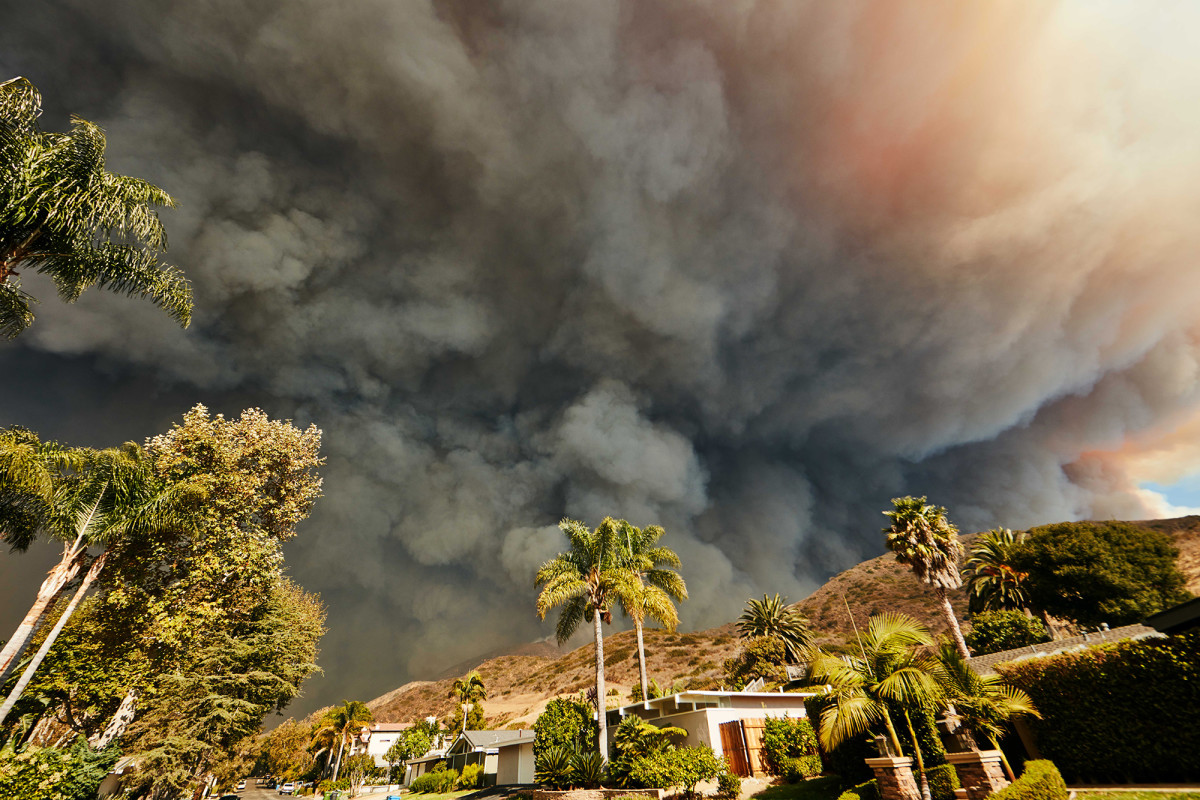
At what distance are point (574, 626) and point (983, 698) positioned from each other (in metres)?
19.3

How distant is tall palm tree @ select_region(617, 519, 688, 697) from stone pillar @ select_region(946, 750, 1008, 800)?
45.3ft

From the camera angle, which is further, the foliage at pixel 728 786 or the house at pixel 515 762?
the house at pixel 515 762

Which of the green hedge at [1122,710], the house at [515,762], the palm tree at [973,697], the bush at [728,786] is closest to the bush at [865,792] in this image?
the palm tree at [973,697]

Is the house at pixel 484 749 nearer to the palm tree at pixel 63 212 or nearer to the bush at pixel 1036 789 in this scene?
the bush at pixel 1036 789

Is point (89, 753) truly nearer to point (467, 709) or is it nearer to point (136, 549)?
point (136, 549)

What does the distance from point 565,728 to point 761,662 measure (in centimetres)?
3697

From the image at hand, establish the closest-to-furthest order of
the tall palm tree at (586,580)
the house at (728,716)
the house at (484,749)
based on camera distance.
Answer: the house at (728,716) < the tall palm tree at (586,580) < the house at (484,749)

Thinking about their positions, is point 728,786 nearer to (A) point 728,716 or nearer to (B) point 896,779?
(A) point 728,716

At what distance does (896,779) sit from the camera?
12547mm

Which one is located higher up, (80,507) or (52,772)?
(80,507)

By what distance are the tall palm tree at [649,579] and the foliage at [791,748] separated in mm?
6697

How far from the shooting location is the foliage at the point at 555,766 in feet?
69.3

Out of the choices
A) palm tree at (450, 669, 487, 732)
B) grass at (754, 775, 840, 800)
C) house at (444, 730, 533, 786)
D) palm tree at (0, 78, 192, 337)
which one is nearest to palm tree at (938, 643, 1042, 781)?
grass at (754, 775, 840, 800)

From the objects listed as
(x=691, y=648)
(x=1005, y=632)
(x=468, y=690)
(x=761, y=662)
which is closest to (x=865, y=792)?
(x=1005, y=632)
